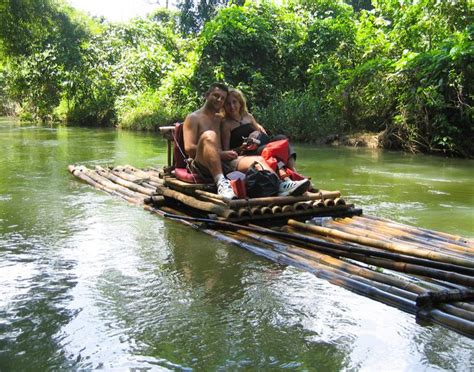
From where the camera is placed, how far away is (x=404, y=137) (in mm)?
11875

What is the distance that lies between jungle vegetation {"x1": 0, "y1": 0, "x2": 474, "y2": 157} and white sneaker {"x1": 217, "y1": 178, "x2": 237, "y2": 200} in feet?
25.1

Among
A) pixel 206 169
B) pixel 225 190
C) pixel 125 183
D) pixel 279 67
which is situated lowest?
pixel 125 183

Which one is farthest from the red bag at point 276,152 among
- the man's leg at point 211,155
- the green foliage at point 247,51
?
the green foliage at point 247,51

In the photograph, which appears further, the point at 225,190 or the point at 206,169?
the point at 206,169

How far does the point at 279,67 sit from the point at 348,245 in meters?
15.1

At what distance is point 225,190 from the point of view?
14.2 ft

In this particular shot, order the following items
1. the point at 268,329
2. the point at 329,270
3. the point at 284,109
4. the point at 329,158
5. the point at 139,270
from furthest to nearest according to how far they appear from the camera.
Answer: the point at 284,109 < the point at 329,158 < the point at 139,270 < the point at 329,270 < the point at 268,329

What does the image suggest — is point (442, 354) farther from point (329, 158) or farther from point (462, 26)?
point (462, 26)

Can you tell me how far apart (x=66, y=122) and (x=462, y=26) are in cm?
1604

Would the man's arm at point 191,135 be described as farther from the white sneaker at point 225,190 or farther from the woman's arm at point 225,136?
the white sneaker at point 225,190

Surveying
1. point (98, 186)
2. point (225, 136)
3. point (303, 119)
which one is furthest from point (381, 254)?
point (303, 119)

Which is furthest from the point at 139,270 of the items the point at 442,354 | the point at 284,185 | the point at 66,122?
the point at 66,122

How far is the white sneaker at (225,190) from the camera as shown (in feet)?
13.9

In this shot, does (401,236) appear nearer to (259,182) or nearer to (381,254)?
(381,254)
